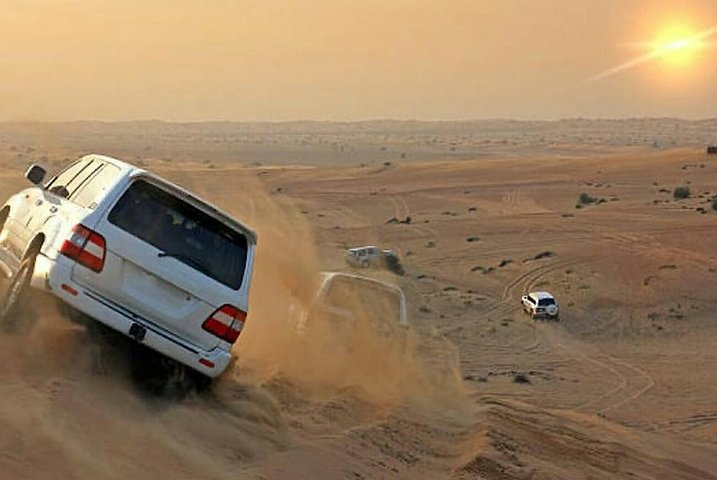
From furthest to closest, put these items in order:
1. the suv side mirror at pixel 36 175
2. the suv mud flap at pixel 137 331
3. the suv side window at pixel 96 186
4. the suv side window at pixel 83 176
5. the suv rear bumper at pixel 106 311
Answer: the suv side mirror at pixel 36 175, the suv side window at pixel 83 176, the suv side window at pixel 96 186, the suv mud flap at pixel 137 331, the suv rear bumper at pixel 106 311

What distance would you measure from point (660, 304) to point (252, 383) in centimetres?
2440

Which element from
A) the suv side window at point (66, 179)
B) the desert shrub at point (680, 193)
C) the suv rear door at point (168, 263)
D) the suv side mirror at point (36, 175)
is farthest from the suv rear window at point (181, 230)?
the desert shrub at point (680, 193)

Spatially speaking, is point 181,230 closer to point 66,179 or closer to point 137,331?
point 137,331

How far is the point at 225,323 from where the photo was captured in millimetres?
7824

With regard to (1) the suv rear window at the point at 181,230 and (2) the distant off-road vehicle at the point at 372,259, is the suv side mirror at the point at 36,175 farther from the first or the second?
(2) the distant off-road vehicle at the point at 372,259

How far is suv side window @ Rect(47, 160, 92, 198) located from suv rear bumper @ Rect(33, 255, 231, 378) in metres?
1.08

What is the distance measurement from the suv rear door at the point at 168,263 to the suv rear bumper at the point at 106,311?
47 mm

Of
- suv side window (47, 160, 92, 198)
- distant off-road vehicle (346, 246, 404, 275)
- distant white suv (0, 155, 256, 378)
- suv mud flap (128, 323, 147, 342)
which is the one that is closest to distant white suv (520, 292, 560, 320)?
distant off-road vehicle (346, 246, 404, 275)

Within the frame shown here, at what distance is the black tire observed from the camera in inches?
304

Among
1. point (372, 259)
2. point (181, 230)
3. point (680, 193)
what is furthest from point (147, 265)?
point (680, 193)

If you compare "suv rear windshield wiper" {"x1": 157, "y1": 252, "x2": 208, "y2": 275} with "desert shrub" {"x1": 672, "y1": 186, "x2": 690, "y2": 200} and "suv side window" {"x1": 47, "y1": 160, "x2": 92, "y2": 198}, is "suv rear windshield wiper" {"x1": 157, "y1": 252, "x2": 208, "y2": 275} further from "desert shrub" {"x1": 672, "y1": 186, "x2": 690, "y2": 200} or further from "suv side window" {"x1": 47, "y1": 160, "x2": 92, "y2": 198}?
"desert shrub" {"x1": 672, "y1": 186, "x2": 690, "y2": 200}

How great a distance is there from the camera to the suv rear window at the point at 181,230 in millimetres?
7543

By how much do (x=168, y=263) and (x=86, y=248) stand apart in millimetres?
568

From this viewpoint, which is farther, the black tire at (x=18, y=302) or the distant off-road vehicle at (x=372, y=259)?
the distant off-road vehicle at (x=372, y=259)
